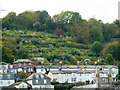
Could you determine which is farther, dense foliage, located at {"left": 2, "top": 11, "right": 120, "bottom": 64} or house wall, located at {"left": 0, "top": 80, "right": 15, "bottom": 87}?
dense foliage, located at {"left": 2, "top": 11, "right": 120, "bottom": 64}

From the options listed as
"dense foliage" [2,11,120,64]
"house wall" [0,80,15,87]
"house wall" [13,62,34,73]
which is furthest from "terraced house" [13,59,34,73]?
"house wall" [0,80,15,87]

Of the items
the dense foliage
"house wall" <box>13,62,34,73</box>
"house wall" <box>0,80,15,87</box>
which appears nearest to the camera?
"house wall" <box>0,80,15,87</box>

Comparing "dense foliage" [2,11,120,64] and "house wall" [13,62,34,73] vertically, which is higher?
"dense foliage" [2,11,120,64]

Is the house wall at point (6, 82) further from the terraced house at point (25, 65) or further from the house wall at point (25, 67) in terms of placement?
the terraced house at point (25, 65)

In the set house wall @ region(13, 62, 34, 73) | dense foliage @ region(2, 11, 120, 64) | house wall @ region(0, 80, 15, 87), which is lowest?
house wall @ region(0, 80, 15, 87)

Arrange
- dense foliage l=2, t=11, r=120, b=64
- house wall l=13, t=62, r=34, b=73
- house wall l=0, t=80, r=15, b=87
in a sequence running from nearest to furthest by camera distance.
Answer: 1. house wall l=0, t=80, r=15, b=87
2. house wall l=13, t=62, r=34, b=73
3. dense foliage l=2, t=11, r=120, b=64

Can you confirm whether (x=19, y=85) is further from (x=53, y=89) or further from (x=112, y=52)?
(x=112, y=52)

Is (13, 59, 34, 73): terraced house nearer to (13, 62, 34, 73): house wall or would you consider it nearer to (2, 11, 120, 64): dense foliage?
(13, 62, 34, 73): house wall

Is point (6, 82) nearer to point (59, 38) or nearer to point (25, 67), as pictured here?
point (25, 67)
